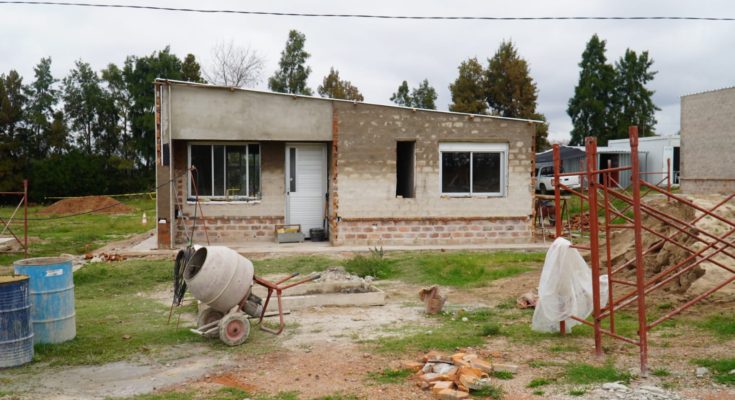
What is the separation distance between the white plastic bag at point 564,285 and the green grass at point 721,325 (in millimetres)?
1537

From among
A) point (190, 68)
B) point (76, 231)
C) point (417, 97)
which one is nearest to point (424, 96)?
point (417, 97)

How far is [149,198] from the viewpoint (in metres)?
41.6

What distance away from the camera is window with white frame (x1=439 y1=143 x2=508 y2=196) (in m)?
17.7

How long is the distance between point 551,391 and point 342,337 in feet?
9.88

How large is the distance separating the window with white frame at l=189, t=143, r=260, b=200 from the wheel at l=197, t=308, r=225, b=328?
31.0 ft

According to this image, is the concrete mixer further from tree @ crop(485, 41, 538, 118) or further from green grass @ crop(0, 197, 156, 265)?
tree @ crop(485, 41, 538, 118)

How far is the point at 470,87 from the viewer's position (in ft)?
156

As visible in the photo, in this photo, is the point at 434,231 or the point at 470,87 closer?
the point at 434,231

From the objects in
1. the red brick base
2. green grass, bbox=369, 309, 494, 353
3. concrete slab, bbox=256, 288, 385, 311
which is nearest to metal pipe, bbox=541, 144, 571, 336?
green grass, bbox=369, 309, 494, 353

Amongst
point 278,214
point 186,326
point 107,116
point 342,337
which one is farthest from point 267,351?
point 107,116

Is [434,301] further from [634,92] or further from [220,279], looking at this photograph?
[634,92]

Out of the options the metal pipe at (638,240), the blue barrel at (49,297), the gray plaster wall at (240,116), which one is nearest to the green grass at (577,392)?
the metal pipe at (638,240)

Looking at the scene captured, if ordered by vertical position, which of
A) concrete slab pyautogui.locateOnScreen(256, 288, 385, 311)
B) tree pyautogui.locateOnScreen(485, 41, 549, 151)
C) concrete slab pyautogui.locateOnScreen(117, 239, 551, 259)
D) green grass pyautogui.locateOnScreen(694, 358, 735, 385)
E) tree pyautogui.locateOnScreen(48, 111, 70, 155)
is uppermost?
tree pyautogui.locateOnScreen(485, 41, 549, 151)

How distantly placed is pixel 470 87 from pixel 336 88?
9.92 metres
